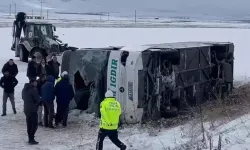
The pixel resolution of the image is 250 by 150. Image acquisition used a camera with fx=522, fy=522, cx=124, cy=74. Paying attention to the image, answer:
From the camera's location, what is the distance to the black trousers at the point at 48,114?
1262 centimetres

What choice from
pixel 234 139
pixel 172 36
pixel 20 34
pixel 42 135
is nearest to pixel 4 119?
pixel 42 135

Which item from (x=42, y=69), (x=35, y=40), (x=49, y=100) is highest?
(x=35, y=40)

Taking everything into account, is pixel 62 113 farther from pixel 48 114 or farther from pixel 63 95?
pixel 63 95

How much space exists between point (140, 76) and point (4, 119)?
3.79m

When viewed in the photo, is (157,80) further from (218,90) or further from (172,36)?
(172,36)

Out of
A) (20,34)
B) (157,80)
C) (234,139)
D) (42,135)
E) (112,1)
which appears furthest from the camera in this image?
(112,1)

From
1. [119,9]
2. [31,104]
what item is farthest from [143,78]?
[119,9]

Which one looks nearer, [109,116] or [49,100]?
[109,116]

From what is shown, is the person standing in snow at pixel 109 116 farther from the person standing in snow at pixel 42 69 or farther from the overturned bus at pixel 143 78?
the person standing in snow at pixel 42 69

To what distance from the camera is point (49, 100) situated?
12578 mm

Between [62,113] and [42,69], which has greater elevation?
[42,69]

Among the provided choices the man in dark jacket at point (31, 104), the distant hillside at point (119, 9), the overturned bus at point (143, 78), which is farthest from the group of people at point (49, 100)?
the distant hillside at point (119, 9)

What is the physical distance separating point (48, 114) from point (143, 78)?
2482 mm

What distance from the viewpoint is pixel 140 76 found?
41.4 feet
